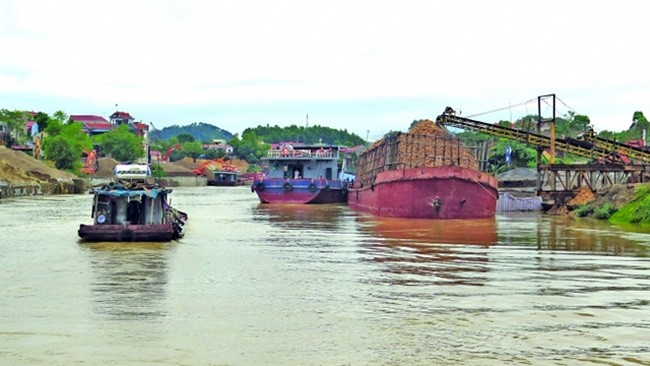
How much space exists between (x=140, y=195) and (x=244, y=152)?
171 meters

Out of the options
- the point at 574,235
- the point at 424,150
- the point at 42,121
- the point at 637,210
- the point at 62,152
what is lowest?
the point at 574,235

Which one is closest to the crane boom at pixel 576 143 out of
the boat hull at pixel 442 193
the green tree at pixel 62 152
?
the boat hull at pixel 442 193

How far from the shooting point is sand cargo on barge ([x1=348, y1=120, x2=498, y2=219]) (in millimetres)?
35375

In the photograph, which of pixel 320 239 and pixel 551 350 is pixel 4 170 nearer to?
Result: pixel 320 239

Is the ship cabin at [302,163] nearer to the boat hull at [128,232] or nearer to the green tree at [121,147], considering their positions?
the boat hull at [128,232]

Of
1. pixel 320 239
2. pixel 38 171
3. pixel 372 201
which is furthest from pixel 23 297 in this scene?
pixel 38 171

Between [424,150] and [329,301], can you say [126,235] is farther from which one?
[424,150]

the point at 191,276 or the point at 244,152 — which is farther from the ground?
the point at 244,152

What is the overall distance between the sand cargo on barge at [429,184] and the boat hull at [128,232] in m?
13.7

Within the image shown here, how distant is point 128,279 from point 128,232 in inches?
275

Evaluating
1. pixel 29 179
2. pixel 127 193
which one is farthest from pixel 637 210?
pixel 29 179

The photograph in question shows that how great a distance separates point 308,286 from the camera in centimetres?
1667

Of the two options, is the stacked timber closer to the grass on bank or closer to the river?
the grass on bank

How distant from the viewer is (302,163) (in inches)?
2413
